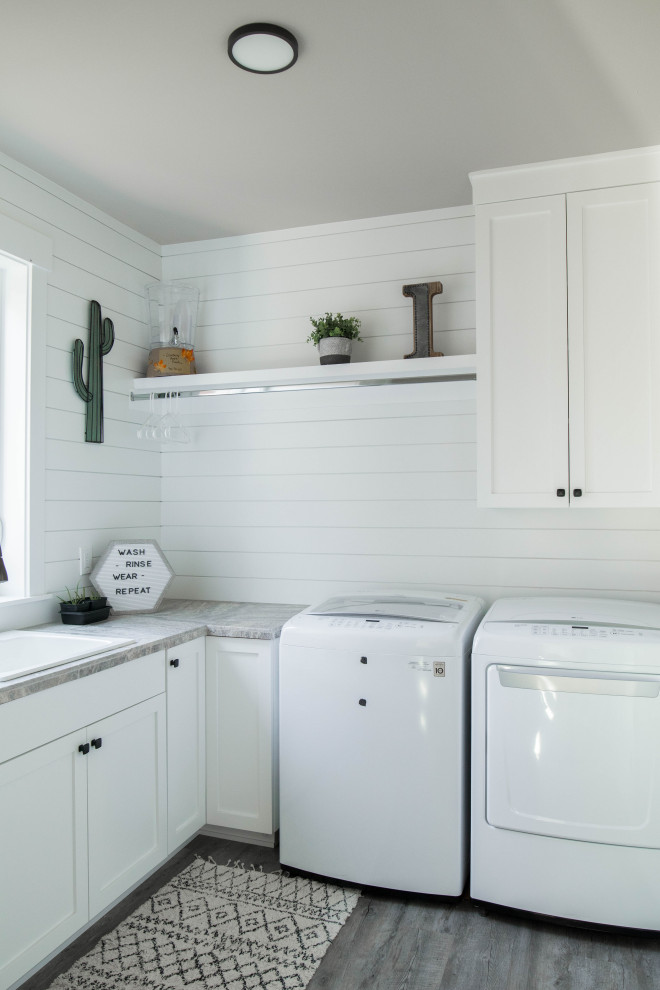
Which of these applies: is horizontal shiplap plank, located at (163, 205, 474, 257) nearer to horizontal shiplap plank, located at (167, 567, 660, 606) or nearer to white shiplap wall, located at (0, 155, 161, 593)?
white shiplap wall, located at (0, 155, 161, 593)

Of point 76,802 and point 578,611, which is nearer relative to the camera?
point 76,802

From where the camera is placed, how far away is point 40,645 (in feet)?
7.95

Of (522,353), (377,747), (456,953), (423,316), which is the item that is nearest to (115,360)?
(423,316)

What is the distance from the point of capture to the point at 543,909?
84.9 inches

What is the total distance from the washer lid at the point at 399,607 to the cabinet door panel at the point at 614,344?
57cm

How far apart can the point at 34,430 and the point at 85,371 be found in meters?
0.40

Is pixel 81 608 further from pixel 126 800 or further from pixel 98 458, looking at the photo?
pixel 126 800

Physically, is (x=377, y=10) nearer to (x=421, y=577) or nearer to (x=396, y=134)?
(x=396, y=134)

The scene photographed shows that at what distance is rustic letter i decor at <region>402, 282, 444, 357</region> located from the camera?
9.20 feet

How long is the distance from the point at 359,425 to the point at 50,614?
143 centimetres

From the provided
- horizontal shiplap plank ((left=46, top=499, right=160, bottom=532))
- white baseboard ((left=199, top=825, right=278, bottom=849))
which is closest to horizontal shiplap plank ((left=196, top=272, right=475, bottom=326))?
horizontal shiplap plank ((left=46, top=499, right=160, bottom=532))

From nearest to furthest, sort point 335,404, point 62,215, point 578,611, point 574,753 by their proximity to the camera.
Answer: point 574,753 < point 578,611 < point 62,215 < point 335,404

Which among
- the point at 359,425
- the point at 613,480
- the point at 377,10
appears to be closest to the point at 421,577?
the point at 359,425

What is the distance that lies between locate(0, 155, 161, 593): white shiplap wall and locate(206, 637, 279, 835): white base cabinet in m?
0.71
